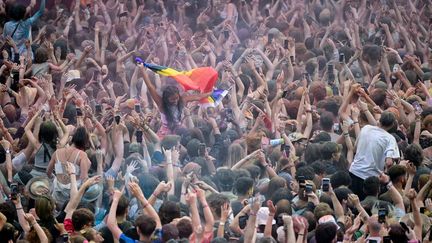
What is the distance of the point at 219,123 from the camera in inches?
640

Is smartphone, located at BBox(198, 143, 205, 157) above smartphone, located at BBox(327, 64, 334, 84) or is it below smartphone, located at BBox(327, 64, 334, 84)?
above

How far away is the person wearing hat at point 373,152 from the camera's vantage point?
1464 centimetres

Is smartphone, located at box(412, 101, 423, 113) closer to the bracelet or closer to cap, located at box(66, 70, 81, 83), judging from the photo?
the bracelet

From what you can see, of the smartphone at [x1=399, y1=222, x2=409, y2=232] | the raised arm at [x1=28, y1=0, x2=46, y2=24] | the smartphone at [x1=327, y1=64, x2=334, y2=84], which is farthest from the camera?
the raised arm at [x1=28, y1=0, x2=46, y2=24]

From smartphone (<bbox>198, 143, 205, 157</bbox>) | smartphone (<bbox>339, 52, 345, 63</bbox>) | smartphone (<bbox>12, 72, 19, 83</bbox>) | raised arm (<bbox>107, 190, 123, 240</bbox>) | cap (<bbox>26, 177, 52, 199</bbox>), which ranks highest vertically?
raised arm (<bbox>107, 190, 123, 240</bbox>)

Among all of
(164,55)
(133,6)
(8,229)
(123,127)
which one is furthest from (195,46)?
(8,229)

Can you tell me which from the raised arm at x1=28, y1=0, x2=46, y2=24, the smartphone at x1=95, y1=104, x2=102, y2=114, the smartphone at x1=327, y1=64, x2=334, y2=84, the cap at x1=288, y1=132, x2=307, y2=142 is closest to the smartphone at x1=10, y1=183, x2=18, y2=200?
the smartphone at x1=95, y1=104, x2=102, y2=114

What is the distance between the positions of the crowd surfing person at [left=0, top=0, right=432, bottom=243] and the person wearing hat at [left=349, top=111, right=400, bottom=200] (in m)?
0.01

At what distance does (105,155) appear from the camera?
48.7 feet

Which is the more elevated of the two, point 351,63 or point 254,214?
point 254,214

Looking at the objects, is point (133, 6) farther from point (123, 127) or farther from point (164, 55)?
point (123, 127)

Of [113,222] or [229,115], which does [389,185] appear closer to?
[113,222]

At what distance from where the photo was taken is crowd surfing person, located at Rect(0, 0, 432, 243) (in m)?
12.5

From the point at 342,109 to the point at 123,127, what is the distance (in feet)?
8.37
